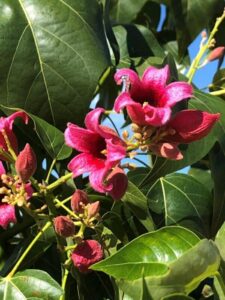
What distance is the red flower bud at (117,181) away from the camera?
2.62ft

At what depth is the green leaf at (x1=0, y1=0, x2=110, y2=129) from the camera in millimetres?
973

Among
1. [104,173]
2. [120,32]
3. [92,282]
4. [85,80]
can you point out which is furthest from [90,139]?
[120,32]

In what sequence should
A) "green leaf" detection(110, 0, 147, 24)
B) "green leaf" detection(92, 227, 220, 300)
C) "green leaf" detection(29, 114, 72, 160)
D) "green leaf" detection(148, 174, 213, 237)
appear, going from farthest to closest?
"green leaf" detection(110, 0, 147, 24), "green leaf" detection(148, 174, 213, 237), "green leaf" detection(29, 114, 72, 160), "green leaf" detection(92, 227, 220, 300)

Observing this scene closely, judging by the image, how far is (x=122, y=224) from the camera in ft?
3.32

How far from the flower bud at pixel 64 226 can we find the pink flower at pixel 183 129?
0.13 m

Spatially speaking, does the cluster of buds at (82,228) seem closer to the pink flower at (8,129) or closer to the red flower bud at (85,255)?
the red flower bud at (85,255)

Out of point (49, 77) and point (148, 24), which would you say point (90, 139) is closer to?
point (49, 77)

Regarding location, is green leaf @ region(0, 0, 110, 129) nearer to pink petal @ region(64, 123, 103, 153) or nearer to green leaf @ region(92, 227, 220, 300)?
pink petal @ region(64, 123, 103, 153)

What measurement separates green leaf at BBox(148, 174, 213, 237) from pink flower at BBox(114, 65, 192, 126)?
0.34 m

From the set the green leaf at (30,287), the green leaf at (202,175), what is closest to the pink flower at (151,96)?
the green leaf at (30,287)

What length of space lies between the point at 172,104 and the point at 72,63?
232 millimetres

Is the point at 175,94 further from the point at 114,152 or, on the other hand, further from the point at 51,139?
the point at 51,139

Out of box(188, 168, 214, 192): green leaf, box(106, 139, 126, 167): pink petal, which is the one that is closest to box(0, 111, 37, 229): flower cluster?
box(106, 139, 126, 167): pink petal

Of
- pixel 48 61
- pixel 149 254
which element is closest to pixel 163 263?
pixel 149 254
